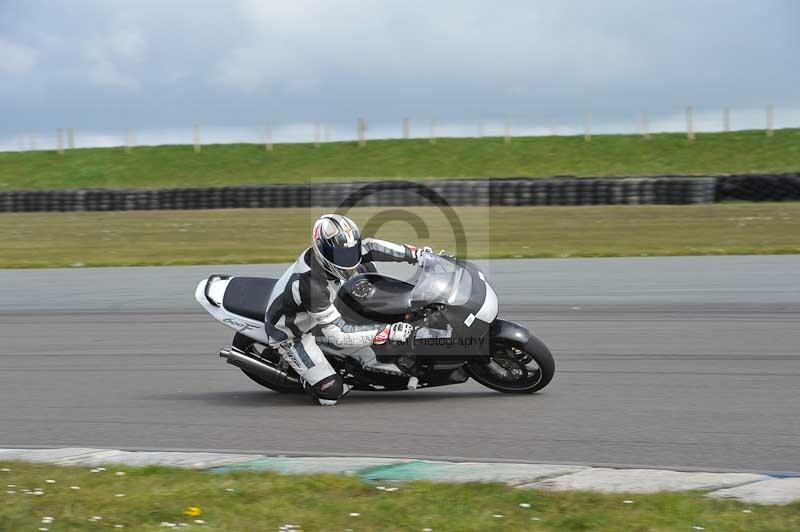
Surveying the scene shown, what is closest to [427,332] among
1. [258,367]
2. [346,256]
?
[346,256]

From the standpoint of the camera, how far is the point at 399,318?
7.19 metres

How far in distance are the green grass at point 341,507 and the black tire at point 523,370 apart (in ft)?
7.24

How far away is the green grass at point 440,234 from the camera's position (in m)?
17.8

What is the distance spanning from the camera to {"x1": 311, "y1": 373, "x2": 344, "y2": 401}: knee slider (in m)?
7.30

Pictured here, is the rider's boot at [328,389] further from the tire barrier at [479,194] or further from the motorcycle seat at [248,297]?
the tire barrier at [479,194]

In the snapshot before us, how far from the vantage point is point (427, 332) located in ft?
23.3

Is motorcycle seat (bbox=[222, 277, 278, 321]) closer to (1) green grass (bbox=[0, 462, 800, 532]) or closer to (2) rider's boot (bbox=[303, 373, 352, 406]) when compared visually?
(2) rider's boot (bbox=[303, 373, 352, 406])

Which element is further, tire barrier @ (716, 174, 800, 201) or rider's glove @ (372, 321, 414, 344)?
tire barrier @ (716, 174, 800, 201)

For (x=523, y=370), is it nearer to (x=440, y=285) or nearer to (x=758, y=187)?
(x=440, y=285)

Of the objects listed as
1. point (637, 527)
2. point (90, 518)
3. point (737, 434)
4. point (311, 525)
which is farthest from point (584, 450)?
point (90, 518)

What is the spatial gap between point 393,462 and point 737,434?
212 centimetres

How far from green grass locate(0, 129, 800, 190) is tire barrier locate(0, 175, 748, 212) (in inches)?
527

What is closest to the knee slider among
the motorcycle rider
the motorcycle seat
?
the motorcycle rider

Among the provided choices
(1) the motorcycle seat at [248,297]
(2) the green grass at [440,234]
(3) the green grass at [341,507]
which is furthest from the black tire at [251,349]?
(2) the green grass at [440,234]
